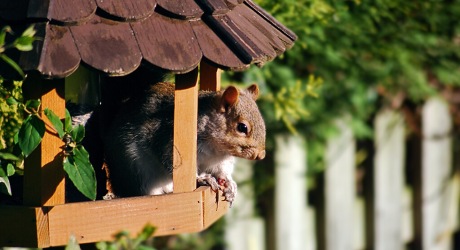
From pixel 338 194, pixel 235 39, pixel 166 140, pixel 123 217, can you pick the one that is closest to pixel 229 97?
pixel 166 140

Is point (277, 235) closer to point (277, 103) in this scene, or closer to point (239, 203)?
point (239, 203)

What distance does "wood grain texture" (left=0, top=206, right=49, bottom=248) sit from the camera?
177 centimetres

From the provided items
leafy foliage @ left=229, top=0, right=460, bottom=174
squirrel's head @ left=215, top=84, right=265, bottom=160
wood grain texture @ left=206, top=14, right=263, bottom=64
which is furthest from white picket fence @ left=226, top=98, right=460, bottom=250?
wood grain texture @ left=206, top=14, right=263, bottom=64

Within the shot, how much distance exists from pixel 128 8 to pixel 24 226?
1.56ft

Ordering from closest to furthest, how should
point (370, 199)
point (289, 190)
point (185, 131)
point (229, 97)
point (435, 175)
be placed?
point (185, 131), point (229, 97), point (289, 190), point (370, 199), point (435, 175)

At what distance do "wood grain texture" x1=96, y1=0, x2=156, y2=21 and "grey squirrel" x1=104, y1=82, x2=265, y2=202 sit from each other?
44cm

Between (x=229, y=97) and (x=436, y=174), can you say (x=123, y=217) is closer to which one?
(x=229, y=97)

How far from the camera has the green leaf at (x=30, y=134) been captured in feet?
5.33

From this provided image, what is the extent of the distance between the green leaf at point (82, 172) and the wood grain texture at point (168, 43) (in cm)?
23

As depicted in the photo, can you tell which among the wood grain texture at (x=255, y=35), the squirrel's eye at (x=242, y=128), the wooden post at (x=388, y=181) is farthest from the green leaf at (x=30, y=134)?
the wooden post at (x=388, y=181)

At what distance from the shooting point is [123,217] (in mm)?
1877

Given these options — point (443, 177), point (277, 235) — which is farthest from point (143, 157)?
point (443, 177)

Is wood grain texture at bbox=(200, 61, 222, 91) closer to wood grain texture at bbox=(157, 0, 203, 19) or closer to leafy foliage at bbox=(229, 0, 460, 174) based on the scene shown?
leafy foliage at bbox=(229, 0, 460, 174)

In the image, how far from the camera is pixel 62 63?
1.62m
